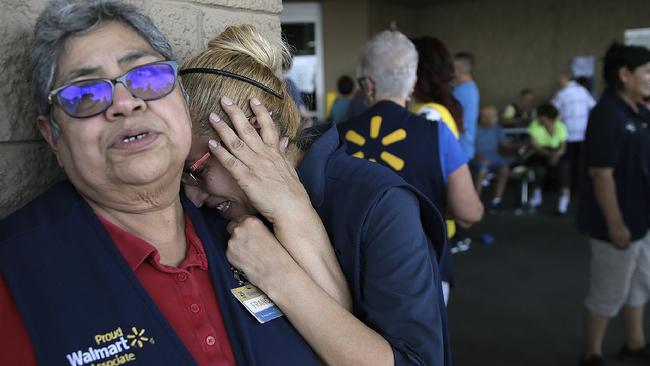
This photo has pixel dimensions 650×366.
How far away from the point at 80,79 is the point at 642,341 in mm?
3719

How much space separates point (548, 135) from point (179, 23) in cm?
767

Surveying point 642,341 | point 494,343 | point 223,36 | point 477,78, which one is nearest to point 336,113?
point 494,343

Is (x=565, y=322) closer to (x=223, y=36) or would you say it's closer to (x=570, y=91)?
(x=223, y=36)

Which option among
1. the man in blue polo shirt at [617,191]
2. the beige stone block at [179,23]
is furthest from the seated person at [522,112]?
the beige stone block at [179,23]

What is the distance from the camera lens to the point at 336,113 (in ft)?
19.7

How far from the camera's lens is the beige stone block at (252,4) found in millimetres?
1836

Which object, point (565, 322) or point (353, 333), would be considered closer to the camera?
point (353, 333)

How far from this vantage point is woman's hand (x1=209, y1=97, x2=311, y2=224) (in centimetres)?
137

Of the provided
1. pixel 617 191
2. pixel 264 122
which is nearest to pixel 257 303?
pixel 264 122

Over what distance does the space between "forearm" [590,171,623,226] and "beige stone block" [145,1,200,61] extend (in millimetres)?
2489

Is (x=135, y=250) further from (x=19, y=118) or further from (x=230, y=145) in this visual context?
(x=19, y=118)

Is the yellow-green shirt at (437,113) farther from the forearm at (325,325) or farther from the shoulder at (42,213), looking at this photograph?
the shoulder at (42,213)

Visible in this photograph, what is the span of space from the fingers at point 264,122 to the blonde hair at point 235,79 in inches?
1.1

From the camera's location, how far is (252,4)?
1.95 m
